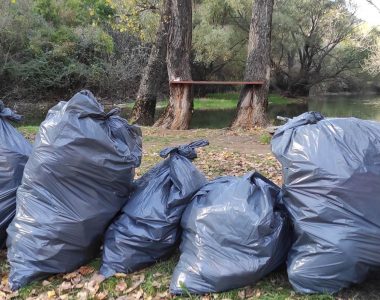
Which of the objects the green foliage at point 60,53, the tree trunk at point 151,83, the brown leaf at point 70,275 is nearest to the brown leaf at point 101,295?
the brown leaf at point 70,275

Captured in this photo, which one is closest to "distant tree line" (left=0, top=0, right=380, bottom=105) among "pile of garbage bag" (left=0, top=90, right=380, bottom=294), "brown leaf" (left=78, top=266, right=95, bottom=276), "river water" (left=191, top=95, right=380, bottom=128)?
"river water" (left=191, top=95, right=380, bottom=128)

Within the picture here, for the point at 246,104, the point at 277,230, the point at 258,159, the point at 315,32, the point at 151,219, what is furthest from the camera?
the point at 315,32

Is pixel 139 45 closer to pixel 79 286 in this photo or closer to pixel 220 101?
Answer: pixel 220 101

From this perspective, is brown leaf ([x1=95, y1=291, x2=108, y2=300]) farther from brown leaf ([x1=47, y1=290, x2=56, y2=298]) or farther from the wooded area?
the wooded area

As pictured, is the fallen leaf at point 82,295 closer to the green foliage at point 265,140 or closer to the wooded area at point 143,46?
the green foliage at point 265,140

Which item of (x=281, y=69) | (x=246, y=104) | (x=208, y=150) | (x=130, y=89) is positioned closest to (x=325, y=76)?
(x=281, y=69)

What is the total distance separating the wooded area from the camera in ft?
68.9

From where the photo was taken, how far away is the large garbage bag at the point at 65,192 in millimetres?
2801

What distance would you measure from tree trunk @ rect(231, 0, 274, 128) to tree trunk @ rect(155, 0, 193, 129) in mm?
1163

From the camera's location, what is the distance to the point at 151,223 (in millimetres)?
2846

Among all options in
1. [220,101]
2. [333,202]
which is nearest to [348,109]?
[220,101]

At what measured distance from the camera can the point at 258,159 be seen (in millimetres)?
5668

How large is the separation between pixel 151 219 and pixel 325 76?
32457mm

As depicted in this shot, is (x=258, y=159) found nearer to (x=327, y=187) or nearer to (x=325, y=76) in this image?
(x=327, y=187)
